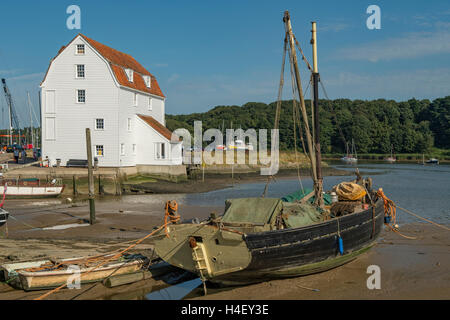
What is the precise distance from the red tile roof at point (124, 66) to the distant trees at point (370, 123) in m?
67.4

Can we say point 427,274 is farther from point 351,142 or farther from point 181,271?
point 351,142

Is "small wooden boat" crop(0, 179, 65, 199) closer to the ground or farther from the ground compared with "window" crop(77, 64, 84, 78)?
closer to the ground

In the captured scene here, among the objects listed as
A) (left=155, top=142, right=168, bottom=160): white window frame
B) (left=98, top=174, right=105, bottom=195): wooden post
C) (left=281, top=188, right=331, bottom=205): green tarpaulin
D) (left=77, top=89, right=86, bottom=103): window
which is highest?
(left=77, top=89, right=86, bottom=103): window

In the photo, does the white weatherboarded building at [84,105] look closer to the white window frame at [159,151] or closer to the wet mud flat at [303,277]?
the white window frame at [159,151]

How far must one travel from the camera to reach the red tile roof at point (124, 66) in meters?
40.6

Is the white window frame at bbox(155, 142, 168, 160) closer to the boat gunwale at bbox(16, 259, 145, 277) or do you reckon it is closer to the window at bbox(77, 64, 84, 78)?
the window at bbox(77, 64, 84, 78)

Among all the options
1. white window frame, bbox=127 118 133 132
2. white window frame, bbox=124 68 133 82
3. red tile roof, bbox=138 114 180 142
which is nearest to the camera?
white window frame, bbox=127 118 133 132

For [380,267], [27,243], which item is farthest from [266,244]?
[27,243]

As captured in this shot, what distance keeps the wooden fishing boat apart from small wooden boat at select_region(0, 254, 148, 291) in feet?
4.60

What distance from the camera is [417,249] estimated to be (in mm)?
17391

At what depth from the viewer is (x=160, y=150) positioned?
44188 millimetres

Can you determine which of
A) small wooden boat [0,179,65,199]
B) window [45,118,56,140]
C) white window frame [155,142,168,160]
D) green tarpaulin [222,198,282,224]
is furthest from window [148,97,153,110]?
green tarpaulin [222,198,282,224]

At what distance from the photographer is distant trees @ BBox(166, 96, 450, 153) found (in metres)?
129

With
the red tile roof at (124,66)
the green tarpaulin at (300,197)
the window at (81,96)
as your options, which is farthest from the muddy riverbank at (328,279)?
the red tile roof at (124,66)
